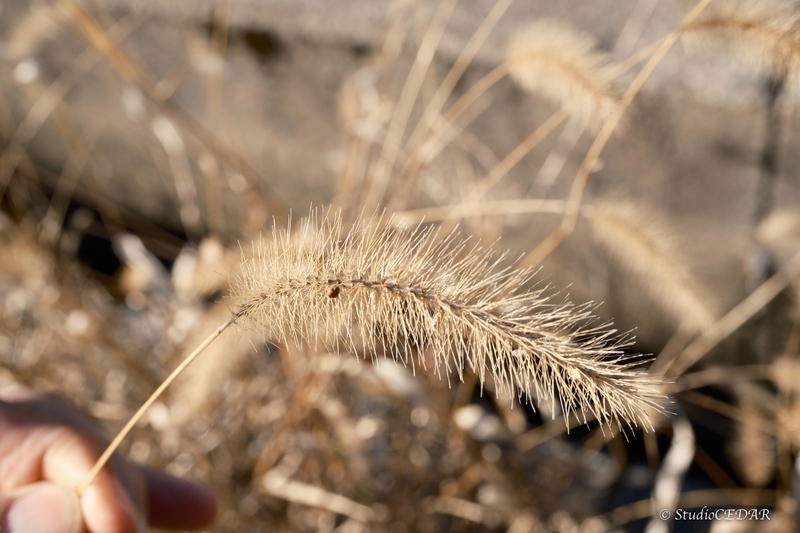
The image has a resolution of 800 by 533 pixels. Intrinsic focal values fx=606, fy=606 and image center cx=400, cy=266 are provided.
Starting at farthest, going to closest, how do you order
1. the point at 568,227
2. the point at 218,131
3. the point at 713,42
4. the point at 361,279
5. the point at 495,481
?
the point at 218,131, the point at 495,481, the point at 568,227, the point at 713,42, the point at 361,279

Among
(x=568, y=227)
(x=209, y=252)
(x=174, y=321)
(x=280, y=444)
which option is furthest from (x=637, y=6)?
(x=174, y=321)

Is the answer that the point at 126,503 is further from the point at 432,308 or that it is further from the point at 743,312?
the point at 743,312

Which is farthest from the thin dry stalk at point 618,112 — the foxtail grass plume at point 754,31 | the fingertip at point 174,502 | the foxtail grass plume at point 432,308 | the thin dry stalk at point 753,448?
the fingertip at point 174,502

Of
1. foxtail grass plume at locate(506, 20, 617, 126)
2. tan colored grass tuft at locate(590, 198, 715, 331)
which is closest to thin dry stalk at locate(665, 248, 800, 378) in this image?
tan colored grass tuft at locate(590, 198, 715, 331)

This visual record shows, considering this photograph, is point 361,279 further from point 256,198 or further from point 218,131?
point 218,131

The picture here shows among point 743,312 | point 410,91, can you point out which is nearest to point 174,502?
point 410,91

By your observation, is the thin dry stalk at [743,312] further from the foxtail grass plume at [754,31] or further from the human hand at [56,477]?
the human hand at [56,477]
